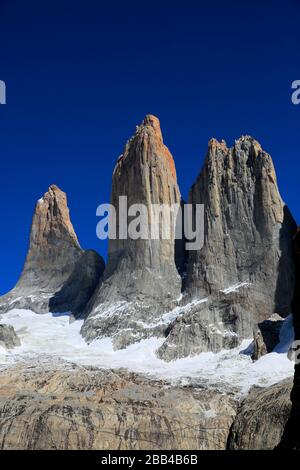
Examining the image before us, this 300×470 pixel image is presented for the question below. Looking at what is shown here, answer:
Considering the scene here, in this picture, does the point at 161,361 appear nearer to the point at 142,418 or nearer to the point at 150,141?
the point at 142,418

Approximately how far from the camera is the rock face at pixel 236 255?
75.0 meters

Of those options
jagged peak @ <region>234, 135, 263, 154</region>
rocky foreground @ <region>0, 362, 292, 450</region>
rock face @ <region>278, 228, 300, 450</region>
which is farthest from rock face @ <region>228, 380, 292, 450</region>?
jagged peak @ <region>234, 135, 263, 154</region>

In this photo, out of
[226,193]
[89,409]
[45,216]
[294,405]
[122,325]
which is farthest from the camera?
[45,216]

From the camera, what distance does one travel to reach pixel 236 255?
8388 cm

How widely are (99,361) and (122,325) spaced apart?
11152 mm

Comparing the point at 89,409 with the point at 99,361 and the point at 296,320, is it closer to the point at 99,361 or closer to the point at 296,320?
the point at 99,361

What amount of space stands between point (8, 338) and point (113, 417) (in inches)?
1119

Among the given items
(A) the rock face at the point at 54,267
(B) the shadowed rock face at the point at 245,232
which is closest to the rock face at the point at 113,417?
(B) the shadowed rock face at the point at 245,232

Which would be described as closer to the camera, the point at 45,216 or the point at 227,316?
the point at 227,316

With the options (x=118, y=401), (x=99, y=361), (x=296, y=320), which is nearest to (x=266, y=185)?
(x=99, y=361)

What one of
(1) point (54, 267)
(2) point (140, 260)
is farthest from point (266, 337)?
(1) point (54, 267)

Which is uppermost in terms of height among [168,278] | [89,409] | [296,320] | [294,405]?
[168,278]

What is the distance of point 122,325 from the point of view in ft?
270

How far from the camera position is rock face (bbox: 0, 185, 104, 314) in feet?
343
